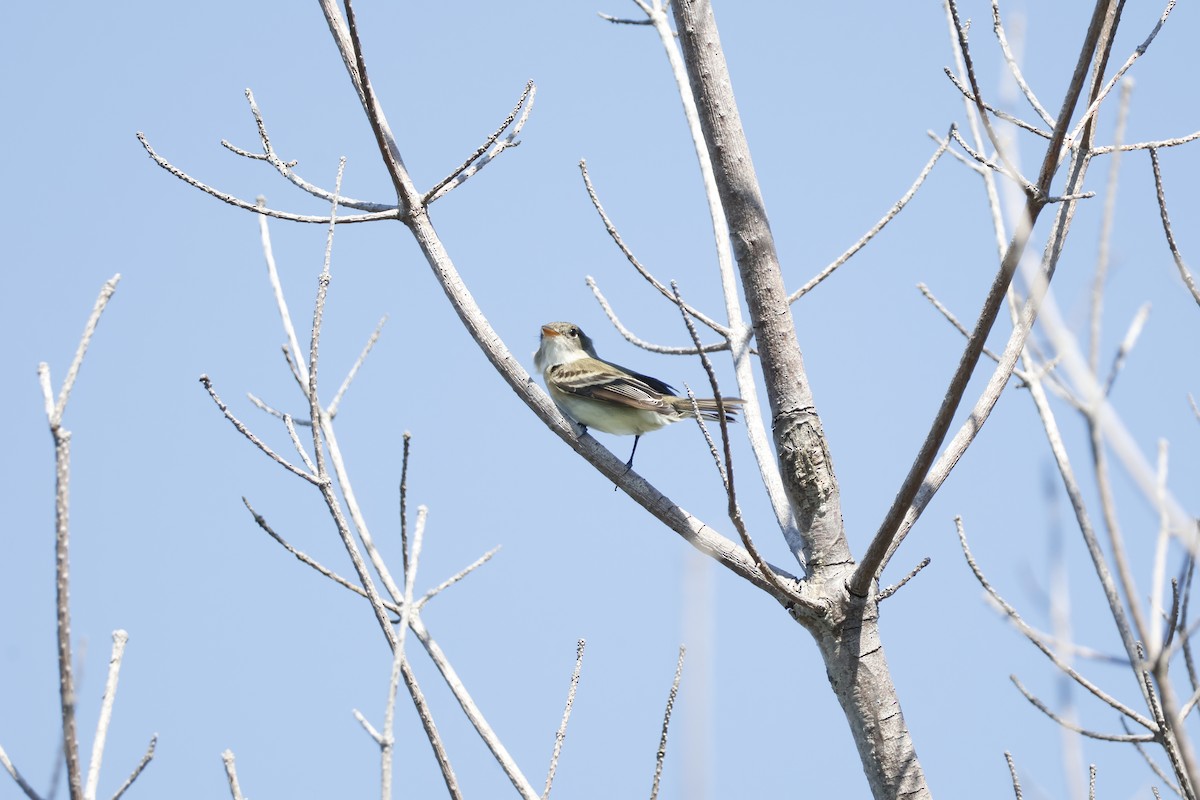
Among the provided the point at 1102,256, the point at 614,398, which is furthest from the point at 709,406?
the point at 1102,256

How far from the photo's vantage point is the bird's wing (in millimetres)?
7441

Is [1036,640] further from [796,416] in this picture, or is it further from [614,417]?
[614,417]

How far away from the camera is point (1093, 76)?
3.31 meters

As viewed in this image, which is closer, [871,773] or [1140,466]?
[1140,466]

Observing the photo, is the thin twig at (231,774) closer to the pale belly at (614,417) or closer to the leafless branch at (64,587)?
the leafless branch at (64,587)

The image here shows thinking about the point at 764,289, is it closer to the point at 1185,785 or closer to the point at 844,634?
the point at 844,634

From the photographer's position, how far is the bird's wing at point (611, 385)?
24.4 feet

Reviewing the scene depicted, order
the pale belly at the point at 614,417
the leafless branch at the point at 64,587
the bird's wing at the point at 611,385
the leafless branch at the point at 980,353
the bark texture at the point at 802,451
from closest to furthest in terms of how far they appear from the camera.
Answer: the leafless branch at the point at 64,587, the leafless branch at the point at 980,353, the bark texture at the point at 802,451, the bird's wing at the point at 611,385, the pale belly at the point at 614,417

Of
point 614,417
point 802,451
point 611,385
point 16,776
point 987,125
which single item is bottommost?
point 16,776

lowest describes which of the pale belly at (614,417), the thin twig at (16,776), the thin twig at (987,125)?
the thin twig at (16,776)

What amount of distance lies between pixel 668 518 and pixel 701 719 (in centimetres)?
203

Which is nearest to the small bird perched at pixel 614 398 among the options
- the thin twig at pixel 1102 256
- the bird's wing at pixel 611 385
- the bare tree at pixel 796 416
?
the bird's wing at pixel 611 385

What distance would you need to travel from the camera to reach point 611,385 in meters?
7.57

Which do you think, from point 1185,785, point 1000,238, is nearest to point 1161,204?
point 1000,238
